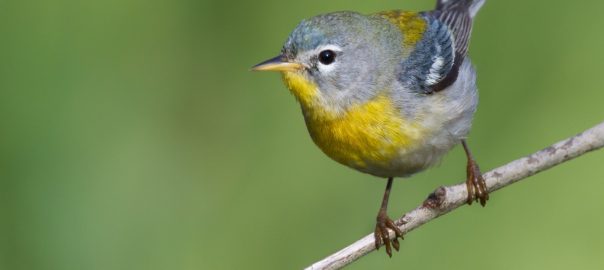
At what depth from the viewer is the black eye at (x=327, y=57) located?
509 cm

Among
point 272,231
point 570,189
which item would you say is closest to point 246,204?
point 272,231

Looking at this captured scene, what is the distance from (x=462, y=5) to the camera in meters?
6.27

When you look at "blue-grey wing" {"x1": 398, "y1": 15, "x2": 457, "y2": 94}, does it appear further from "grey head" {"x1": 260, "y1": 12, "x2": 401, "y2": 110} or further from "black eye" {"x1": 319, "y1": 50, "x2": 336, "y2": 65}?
"black eye" {"x1": 319, "y1": 50, "x2": 336, "y2": 65}

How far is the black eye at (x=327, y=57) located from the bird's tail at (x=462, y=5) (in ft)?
4.39

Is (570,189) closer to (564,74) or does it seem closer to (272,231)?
(564,74)

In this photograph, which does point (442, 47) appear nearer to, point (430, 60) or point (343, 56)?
point (430, 60)

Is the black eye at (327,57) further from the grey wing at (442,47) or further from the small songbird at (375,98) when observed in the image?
the grey wing at (442,47)

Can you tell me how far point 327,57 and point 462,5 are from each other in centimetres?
148

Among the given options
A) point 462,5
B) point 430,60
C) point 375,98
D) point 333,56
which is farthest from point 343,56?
point 462,5

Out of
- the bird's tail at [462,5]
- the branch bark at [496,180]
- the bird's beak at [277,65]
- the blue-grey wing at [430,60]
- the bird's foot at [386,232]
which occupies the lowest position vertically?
the bird's foot at [386,232]

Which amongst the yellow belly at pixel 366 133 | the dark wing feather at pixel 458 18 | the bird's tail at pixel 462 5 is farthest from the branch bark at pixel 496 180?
the bird's tail at pixel 462 5

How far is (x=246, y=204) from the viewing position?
5805 mm

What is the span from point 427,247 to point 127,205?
174 cm

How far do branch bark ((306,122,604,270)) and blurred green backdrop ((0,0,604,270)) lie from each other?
731 millimetres
